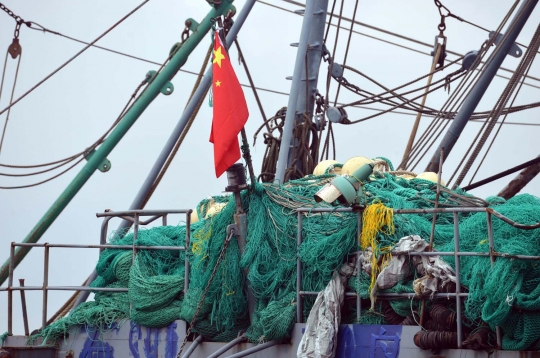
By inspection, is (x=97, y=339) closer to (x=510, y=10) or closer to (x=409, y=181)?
(x=409, y=181)

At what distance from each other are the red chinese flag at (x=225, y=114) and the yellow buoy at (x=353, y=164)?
68.7 inches

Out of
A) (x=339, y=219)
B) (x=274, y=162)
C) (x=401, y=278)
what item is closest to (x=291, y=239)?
(x=339, y=219)

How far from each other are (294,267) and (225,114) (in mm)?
1776

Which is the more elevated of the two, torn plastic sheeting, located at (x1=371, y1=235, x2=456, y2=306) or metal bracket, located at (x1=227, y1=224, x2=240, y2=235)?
metal bracket, located at (x1=227, y1=224, x2=240, y2=235)

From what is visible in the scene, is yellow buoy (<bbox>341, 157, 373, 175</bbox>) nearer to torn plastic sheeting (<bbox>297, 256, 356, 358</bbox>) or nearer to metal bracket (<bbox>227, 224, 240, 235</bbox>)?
metal bracket (<bbox>227, 224, 240, 235</bbox>)

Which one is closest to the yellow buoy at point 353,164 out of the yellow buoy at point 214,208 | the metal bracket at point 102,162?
the yellow buoy at point 214,208

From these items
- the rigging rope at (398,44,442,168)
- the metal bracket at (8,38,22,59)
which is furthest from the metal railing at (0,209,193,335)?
the metal bracket at (8,38,22,59)

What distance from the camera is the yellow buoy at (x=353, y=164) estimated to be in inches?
455

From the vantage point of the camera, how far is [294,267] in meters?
10.0

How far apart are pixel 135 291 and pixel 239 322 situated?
132 centimetres

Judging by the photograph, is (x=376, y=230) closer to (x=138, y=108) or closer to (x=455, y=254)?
(x=455, y=254)

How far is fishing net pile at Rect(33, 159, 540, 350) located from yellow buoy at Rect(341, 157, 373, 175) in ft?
1.53

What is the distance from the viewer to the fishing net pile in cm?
837

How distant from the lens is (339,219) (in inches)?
385
